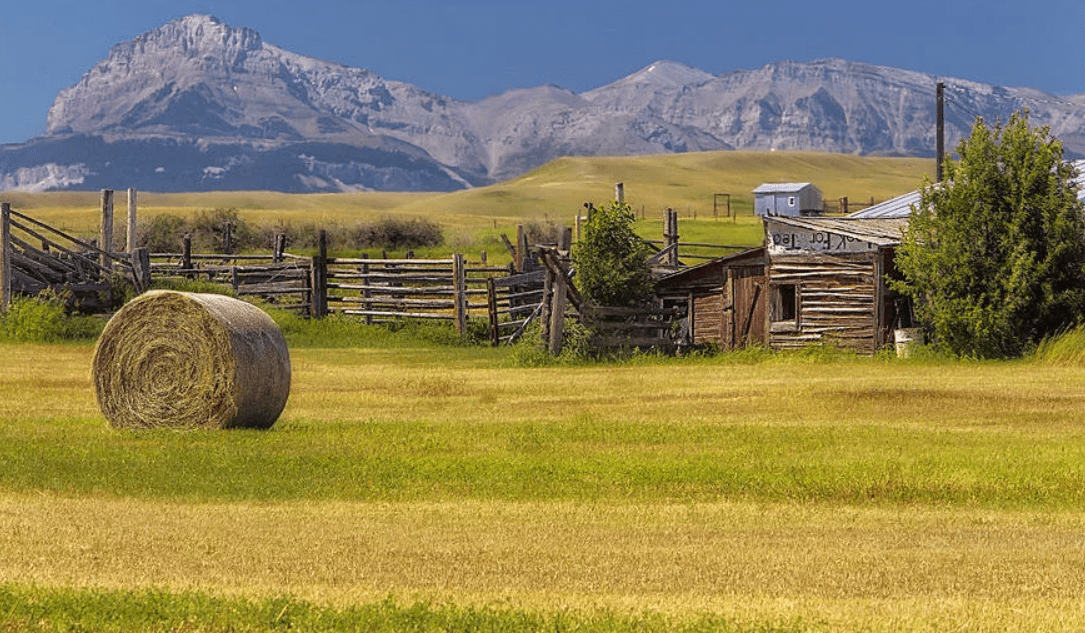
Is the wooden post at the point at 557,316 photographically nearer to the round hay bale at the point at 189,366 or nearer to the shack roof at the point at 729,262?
the shack roof at the point at 729,262

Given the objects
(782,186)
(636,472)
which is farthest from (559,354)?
(782,186)

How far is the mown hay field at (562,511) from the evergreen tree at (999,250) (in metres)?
7.04

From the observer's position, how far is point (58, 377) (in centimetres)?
2880

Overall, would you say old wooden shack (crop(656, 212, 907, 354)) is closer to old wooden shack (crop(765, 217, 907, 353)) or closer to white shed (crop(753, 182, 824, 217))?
old wooden shack (crop(765, 217, 907, 353))

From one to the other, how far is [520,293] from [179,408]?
856 inches

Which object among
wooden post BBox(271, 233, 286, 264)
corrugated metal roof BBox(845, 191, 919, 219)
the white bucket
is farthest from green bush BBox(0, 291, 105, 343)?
corrugated metal roof BBox(845, 191, 919, 219)

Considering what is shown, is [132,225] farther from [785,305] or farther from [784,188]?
[784,188]

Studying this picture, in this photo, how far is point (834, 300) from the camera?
120ft

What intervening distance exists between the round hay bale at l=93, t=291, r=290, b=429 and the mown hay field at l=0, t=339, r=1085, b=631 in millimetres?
512

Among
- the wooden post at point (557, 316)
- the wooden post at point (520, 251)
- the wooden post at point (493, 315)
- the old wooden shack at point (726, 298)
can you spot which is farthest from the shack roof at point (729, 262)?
the wooden post at point (520, 251)

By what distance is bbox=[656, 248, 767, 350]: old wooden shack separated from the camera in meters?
37.7

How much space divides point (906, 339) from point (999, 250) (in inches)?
106

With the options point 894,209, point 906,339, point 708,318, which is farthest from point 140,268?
point 894,209

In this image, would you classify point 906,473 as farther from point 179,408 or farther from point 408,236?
point 408,236
